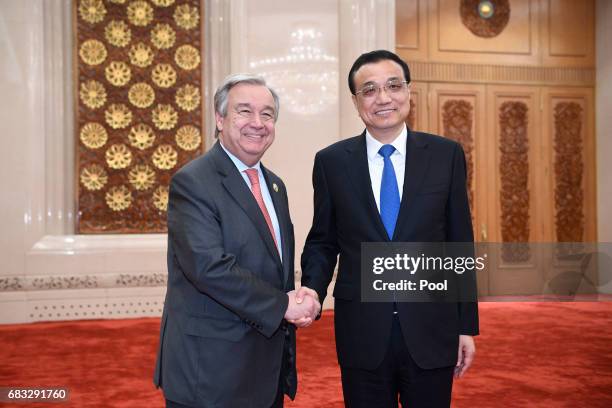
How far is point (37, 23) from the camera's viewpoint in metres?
5.45

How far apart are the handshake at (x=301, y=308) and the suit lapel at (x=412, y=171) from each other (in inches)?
12.2

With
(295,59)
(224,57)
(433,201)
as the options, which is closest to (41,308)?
(224,57)

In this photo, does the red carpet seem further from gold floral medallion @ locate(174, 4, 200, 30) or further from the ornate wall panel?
gold floral medallion @ locate(174, 4, 200, 30)

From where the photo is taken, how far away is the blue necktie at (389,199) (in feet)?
5.99

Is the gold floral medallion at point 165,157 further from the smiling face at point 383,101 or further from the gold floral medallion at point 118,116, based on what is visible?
the smiling face at point 383,101

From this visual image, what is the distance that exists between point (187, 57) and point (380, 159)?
14.8 ft

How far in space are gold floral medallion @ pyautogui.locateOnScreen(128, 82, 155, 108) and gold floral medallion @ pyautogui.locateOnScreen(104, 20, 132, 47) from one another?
424 millimetres

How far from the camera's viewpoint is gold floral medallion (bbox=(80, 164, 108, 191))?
5.78m

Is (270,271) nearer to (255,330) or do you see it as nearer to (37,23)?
(255,330)

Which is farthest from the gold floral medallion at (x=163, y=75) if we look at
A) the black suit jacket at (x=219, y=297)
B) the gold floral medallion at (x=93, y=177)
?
the black suit jacket at (x=219, y=297)

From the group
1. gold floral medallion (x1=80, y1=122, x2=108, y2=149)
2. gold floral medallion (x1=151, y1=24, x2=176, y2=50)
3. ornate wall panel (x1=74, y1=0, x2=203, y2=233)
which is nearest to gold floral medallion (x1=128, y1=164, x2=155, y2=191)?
ornate wall panel (x1=74, y1=0, x2=203, y2=233)

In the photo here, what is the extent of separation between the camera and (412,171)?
1831 mm

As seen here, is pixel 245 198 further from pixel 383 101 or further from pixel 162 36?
pixel 162 36

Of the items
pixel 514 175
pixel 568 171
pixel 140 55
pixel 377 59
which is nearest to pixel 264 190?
pixel 377 59
